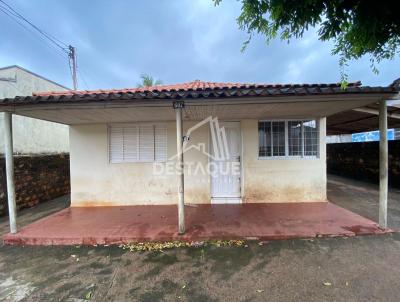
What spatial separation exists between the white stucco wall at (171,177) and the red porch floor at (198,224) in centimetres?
41

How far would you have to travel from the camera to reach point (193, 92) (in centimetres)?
368

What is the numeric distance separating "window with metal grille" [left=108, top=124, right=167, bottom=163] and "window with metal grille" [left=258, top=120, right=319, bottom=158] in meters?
2.82

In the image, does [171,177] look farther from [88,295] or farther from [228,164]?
[88,295]

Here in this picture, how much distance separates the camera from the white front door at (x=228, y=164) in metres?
6.03

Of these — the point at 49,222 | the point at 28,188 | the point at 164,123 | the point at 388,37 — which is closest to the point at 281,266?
the point at 388,37

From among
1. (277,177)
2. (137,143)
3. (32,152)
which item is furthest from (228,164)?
(32,152)

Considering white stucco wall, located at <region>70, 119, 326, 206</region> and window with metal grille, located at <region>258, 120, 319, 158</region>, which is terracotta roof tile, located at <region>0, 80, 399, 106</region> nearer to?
white stucco wall, located at <region>70, 119, 326, 206</region>

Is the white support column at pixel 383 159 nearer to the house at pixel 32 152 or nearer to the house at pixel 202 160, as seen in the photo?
the house at pixel 202 160

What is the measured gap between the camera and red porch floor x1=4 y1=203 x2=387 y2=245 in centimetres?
392

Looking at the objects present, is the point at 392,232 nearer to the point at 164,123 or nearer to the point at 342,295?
the point at 342,295

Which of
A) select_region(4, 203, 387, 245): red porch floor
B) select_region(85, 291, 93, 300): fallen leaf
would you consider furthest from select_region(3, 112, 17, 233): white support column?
select_region(85, 291, 93, 300): fallen leaf

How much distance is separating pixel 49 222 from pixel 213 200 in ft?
13.1

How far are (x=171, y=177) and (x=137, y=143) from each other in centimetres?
138

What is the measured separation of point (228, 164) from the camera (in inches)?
238
